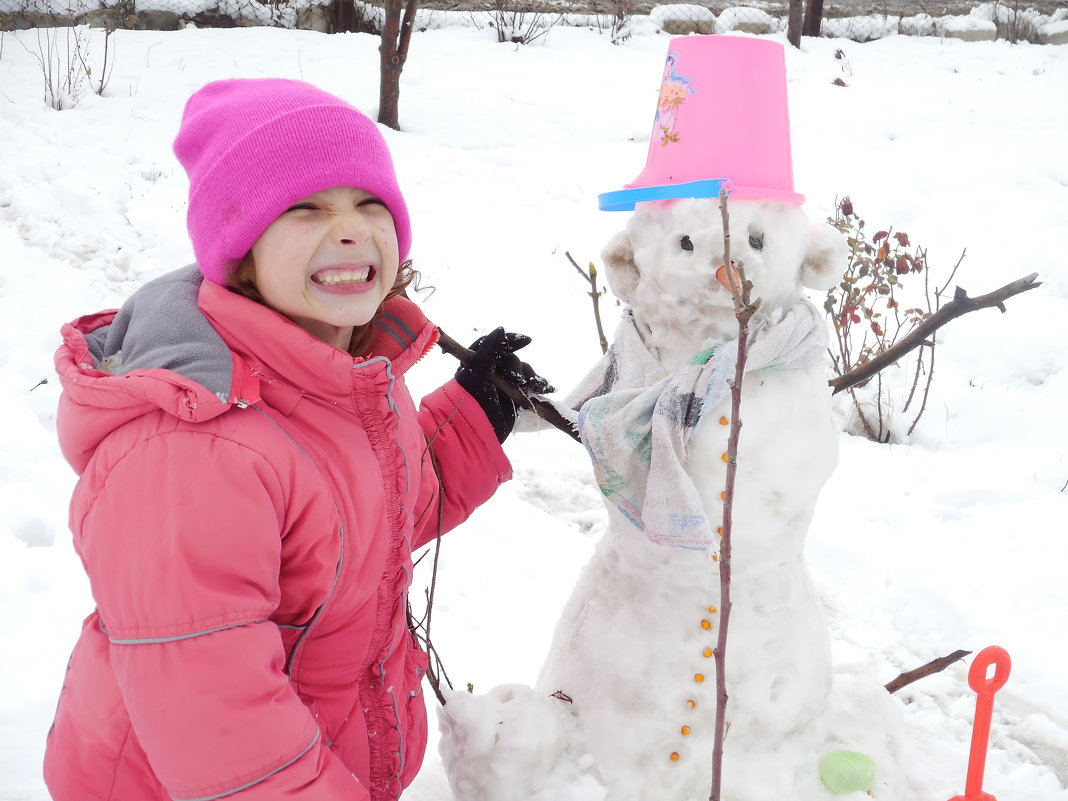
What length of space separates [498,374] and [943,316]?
0.86 meters

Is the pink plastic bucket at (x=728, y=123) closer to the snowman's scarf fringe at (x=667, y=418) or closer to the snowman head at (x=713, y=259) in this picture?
the snowman head at (x=713, y=259)

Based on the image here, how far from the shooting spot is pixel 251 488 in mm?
1271

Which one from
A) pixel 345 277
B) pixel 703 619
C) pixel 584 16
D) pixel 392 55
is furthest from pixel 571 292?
pixel 584 16

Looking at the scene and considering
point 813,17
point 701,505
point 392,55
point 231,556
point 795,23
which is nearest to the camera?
point 231,556

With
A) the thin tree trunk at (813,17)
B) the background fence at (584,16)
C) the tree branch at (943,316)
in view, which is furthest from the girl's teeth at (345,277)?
the thin tree trunk at (813,17)

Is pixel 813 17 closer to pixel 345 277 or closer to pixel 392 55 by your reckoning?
pixel 392 55

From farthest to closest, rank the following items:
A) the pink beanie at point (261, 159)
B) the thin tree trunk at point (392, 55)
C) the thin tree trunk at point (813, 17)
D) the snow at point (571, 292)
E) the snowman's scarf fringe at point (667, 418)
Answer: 1. the thin tree trunk at point (813, 17)
2. the thin tree trunk at point (392, 55)
3. the snow at point (571, 292)
4. the snowman's scarf fringe at point (667, 418)
5. the pink beanie at point (261, 159)

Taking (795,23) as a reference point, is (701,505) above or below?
below

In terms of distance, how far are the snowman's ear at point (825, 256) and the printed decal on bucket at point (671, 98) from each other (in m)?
0.32

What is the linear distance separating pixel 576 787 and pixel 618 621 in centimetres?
31

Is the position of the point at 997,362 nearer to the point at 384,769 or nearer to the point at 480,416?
the point at 480,416

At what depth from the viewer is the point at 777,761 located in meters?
1.70

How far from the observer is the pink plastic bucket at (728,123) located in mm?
1565

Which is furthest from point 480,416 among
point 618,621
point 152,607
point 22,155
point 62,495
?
point 22,155
